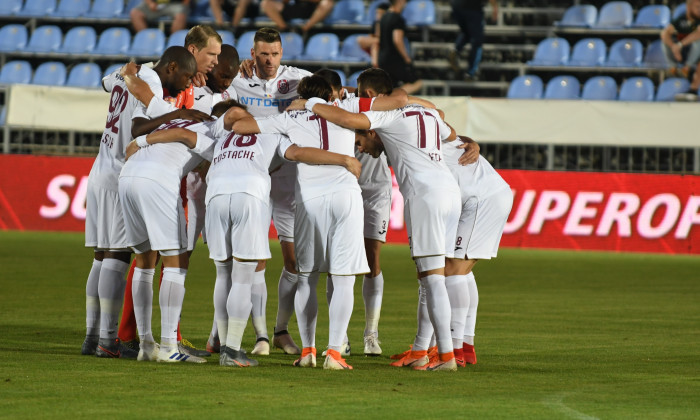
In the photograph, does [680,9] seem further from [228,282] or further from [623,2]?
[228,282]

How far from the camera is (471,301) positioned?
9.05 m

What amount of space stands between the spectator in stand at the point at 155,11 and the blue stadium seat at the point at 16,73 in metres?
2.58

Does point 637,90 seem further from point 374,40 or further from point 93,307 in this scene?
point 93,307

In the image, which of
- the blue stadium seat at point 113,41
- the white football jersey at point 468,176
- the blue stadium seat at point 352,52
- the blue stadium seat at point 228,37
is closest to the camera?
the white football jersey at point 468,176

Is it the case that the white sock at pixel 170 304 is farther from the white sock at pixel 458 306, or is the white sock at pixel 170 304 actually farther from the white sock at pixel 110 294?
the white sock at pixel 458 306

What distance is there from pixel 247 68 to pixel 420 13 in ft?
51.1

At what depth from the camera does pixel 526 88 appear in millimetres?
22906

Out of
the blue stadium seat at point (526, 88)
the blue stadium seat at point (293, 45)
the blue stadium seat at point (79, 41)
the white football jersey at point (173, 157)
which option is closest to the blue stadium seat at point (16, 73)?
the blue stadium seat at point (79, 41)

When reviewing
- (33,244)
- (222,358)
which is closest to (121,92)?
(222,358)

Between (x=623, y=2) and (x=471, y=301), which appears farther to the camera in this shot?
(x=623, y=2)

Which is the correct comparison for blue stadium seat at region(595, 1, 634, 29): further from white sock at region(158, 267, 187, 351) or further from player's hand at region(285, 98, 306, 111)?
white sock at region(158, 267, 187, 351)

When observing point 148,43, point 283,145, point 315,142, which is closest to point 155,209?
point 283,145

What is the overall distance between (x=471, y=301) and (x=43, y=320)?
4384 mm

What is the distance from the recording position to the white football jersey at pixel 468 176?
29.4 ft
